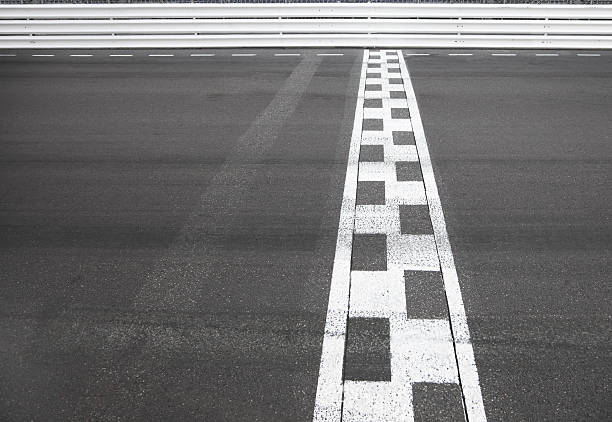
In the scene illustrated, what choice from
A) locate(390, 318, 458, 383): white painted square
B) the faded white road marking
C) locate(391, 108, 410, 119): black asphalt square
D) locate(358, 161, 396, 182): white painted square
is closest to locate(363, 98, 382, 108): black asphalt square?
locate(391, 108, 410, 119): black asphalt square

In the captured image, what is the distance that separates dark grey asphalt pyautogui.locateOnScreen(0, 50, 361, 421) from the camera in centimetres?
263

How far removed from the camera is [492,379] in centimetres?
262

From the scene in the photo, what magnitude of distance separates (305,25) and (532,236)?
35.6 ft

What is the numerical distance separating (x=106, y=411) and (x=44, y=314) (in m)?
1.07

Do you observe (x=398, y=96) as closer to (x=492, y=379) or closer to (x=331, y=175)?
(x=331, y=175)

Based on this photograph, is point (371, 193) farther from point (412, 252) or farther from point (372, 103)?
point (372, 103)

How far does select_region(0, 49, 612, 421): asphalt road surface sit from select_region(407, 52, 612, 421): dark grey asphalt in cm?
2

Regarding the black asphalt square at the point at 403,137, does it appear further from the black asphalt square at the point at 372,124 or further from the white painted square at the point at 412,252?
the white painted square at the point at 412,252

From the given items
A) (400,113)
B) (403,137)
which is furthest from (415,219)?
(400,113)

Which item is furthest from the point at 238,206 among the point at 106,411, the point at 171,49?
the point at 171,49

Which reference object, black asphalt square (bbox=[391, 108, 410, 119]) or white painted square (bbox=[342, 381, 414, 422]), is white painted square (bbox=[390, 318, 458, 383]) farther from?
→ black asphalt square (bbox=[391, 108, 410, 119])

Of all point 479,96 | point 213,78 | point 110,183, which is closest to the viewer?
point 110,183

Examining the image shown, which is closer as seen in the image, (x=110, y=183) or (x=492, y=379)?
(x=492, y=379)

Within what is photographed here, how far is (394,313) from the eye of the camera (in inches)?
124
